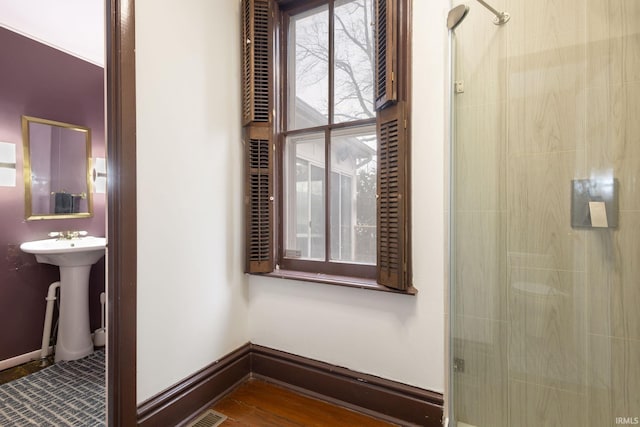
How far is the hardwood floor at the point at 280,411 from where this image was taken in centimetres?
147

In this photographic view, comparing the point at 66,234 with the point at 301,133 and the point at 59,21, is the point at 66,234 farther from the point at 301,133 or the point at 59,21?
the point at 301,133

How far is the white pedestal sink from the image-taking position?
2.08 meters

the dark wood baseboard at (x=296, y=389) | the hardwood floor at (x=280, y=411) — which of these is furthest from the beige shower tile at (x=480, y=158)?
the hardwood floor at (x=280, y=411)

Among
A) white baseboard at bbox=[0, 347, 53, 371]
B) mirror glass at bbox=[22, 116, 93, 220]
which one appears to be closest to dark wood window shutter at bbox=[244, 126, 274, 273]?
mirror glass at bbox=[22, 116, 93, 220]

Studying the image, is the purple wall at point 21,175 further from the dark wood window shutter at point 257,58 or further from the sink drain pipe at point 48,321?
the dark wood window shutter at point 257,58

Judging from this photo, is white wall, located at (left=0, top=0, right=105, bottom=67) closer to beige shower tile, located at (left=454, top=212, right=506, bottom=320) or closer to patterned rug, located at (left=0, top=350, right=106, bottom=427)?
patterned rug, located at (left=0, top=350, right=106, bottom=427)

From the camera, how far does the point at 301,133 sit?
1.89m

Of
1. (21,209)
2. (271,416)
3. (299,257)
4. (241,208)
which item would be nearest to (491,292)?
(299,257)

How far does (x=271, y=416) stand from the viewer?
4.97 ft

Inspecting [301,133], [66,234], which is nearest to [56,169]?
[66,234]

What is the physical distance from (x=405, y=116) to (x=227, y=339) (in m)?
1.59

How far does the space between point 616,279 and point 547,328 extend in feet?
1.00

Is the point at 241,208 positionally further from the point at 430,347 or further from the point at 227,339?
the point at 430,347

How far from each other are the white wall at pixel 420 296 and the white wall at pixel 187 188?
672mm
